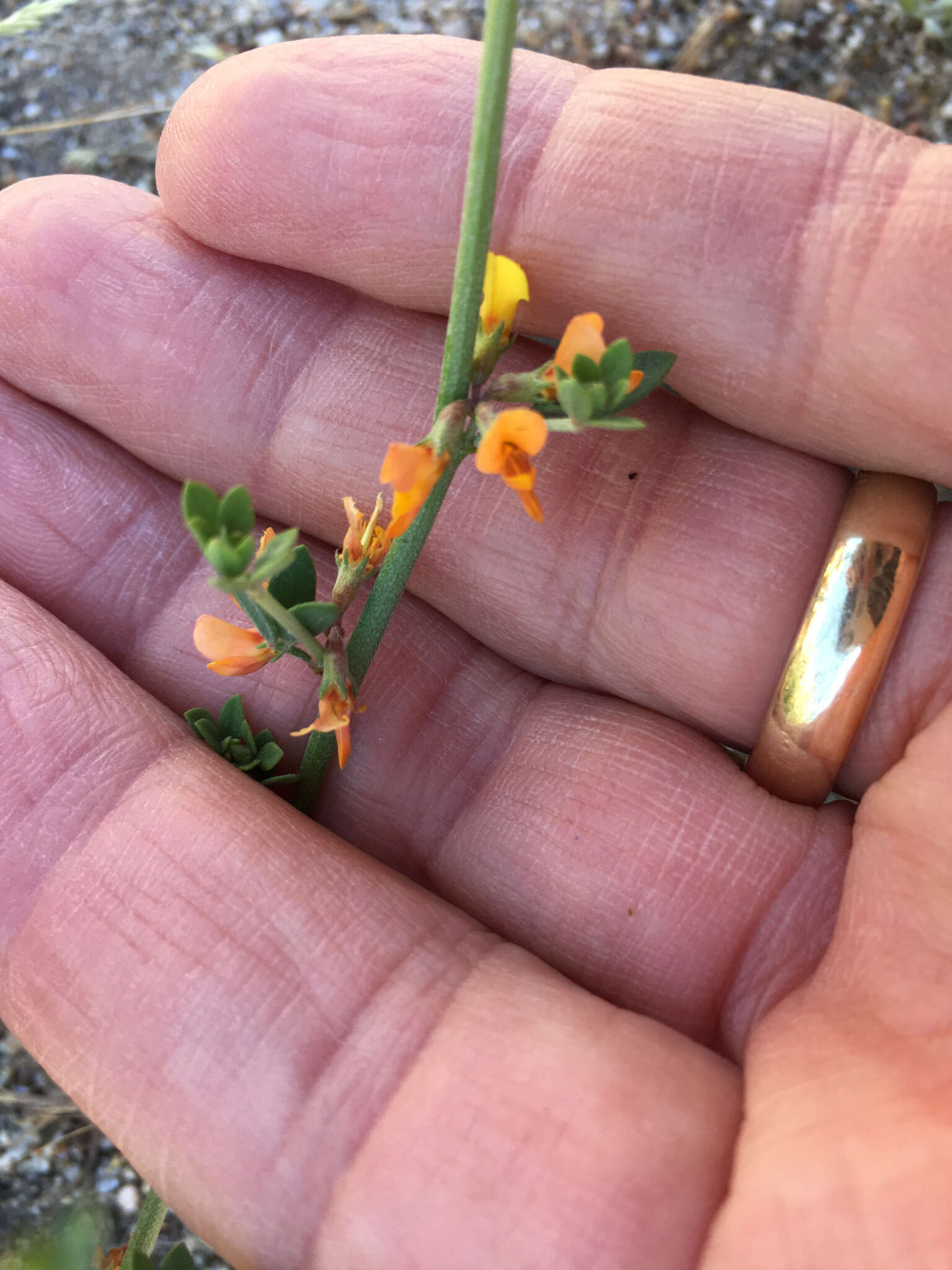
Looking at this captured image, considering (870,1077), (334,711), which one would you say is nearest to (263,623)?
(334,711)

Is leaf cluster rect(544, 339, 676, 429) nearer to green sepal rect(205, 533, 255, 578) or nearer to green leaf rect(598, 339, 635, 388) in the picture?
green leaf rect(598, 339, 635, 388)

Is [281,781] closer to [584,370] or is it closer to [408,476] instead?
[408,476]

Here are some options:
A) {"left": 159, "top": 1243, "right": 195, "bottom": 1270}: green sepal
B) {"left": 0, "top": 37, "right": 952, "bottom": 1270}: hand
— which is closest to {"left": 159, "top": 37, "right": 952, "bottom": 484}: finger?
{"left": 0, "top": 37, "right": 952, "bottom": 1270}: hand

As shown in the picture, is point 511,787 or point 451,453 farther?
point 511,787

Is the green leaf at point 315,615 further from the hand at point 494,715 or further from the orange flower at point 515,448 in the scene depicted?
the hand at point 494,715

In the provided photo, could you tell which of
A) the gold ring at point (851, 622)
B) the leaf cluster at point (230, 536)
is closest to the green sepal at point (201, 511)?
the leaf cluster at point (230, 536)

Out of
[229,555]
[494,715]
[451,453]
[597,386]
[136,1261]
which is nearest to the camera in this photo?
[229,555]
